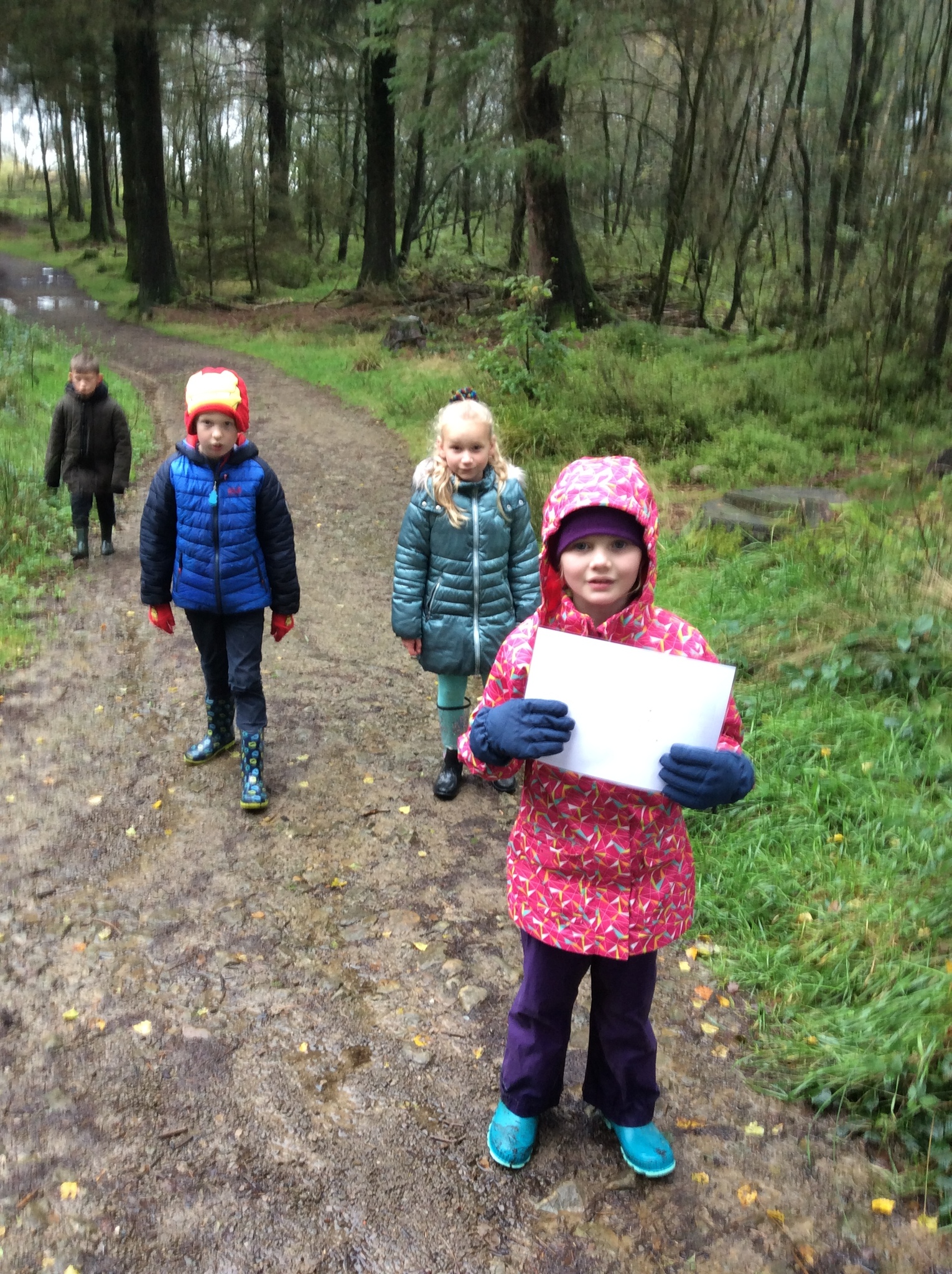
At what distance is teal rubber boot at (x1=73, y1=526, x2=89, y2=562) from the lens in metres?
7.67

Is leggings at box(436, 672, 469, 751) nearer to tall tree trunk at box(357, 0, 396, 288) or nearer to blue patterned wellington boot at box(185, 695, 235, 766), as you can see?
blue patterned wellington boot at box(185, 695, 235, 766)

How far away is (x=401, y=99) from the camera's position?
53.5 ft

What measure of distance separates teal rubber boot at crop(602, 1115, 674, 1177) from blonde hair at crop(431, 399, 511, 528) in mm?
2405

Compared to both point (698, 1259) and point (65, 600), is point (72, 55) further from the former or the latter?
point (698, 1259)

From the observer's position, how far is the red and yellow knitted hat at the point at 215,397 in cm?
388

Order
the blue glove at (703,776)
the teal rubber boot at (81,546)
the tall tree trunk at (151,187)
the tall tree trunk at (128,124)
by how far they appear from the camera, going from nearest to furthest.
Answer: the blue glove at (703,776) → the teal rubber boot at (81,546) → the tall tree trunk at (128,124) → the tall tree trunk at (151,187)

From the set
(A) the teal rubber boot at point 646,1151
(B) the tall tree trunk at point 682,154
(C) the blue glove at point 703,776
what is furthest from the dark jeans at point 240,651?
(B) the tall tree trunk at point 682,154

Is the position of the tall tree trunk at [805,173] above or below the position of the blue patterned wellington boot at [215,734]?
above

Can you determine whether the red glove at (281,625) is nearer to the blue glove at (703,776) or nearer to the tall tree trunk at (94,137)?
the blue glove at (703,776)

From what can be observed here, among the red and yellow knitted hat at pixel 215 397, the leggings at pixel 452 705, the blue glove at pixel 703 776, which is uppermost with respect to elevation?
the red and yellow knitted hat at pixel 215 397

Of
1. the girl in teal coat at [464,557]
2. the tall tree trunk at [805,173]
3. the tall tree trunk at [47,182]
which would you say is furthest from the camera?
the tall tree trunk at [47,182]

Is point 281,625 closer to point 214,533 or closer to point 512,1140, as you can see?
point 214,533

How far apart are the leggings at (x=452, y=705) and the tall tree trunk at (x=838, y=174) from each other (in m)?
11.3

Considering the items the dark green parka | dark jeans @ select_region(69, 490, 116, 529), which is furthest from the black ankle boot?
dark jeans @ select_region(69, 490, 116, 529)
